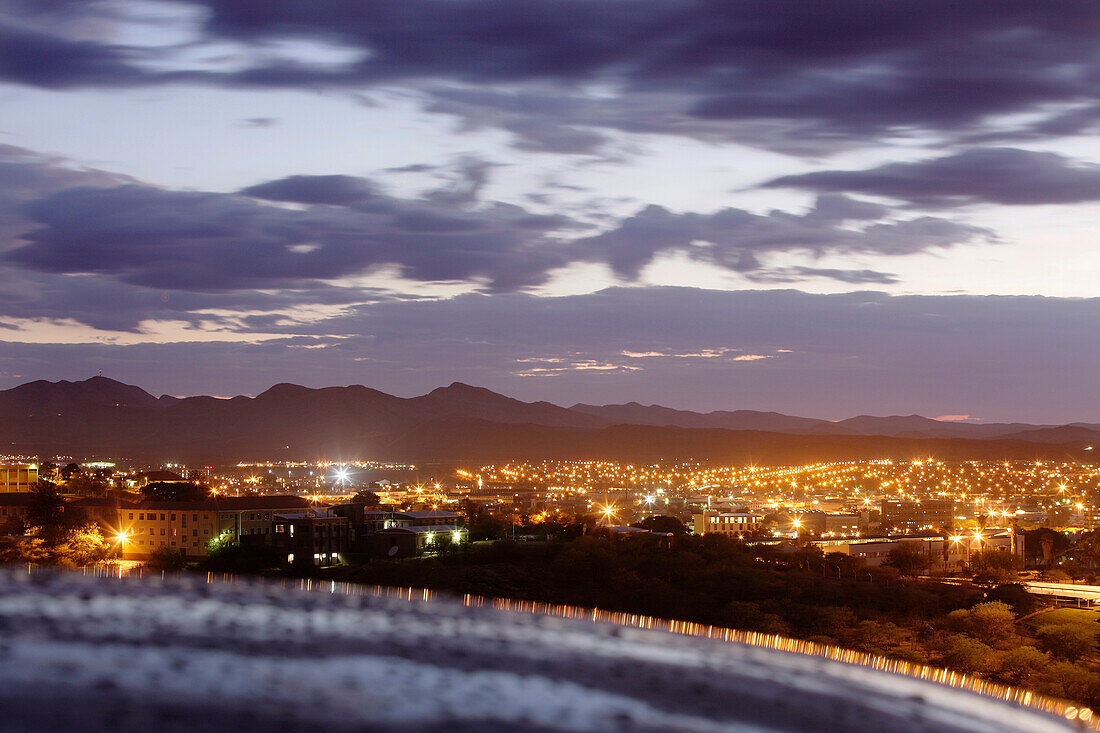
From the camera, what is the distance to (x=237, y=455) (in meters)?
176

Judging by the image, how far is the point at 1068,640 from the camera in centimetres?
2761

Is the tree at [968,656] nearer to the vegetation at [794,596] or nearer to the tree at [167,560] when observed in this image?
the vegetation at [794,596]

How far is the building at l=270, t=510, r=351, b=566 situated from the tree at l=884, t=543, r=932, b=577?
20.7 metres

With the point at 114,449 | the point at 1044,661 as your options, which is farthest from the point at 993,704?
the point at 114,449

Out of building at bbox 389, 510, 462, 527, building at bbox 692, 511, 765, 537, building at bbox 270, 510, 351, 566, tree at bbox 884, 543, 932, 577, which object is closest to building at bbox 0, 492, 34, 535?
building at bbox 270, 510, 351, 566

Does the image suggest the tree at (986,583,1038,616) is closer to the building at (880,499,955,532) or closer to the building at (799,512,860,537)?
the building at (880,499,955,532)

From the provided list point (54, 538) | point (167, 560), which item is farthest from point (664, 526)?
point (54, 538)

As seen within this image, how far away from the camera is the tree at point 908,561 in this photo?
43.3 meters

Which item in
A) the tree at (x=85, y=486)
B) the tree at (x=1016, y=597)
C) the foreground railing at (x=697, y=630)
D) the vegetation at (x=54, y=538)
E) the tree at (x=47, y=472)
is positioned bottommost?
the foreground railing at (x=697, y=630)

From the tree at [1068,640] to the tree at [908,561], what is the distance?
13214 mm

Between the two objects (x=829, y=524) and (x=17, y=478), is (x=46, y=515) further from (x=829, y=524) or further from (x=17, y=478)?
(x=829, y=524)

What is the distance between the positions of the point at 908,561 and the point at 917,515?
31.6m

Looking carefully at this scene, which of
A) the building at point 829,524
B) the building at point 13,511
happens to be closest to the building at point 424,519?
the building at point 13,511

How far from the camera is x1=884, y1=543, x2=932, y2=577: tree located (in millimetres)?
43322
